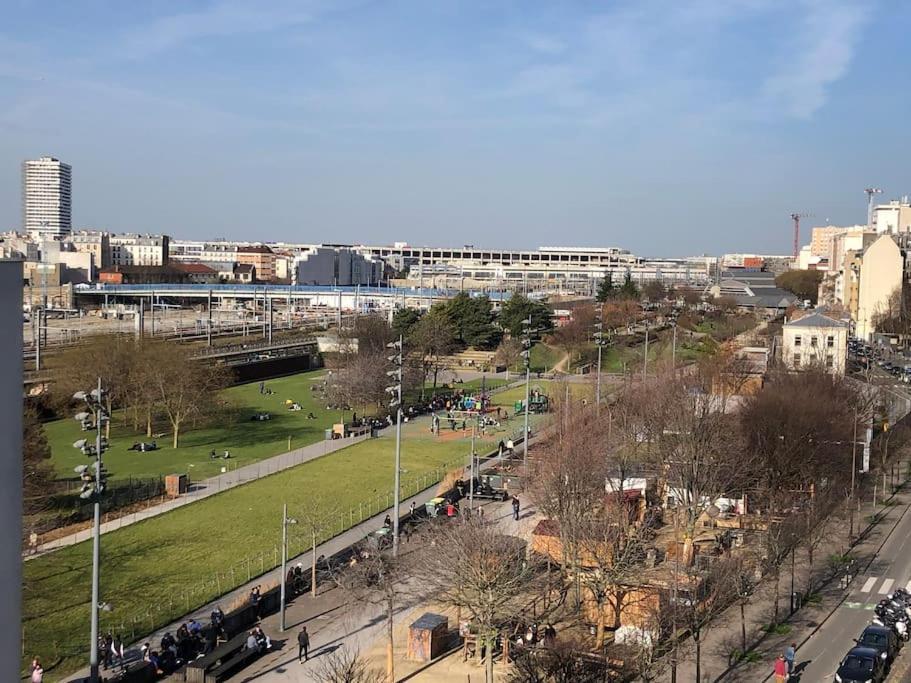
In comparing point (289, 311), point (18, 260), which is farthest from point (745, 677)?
point (289, 311)

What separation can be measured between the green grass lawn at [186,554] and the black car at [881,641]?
1246 cm

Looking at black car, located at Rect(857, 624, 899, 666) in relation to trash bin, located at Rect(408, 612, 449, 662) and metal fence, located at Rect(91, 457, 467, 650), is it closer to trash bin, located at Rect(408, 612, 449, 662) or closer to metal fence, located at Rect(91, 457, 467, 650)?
trash bin, located at Rect(408, 612, 449, 662)

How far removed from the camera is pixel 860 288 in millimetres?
72562

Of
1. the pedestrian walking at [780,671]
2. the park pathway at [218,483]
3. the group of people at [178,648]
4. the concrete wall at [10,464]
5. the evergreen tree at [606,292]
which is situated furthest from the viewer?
the evergreen tree at [606,292]

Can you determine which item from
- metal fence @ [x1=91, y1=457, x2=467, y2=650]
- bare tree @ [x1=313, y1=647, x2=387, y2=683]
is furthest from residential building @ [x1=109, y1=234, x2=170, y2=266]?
bare tree @ [x1=313, y1=647, x2=387, y2=683]

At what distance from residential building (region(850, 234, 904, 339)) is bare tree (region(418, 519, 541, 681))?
61797 mm

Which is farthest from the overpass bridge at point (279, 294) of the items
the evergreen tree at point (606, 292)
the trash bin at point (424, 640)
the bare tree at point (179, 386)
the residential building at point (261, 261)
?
the trash bin at point (424, 640)

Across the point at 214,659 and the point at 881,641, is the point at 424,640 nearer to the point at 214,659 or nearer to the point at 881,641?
the point at 214,659

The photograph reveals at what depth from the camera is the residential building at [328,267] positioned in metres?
147

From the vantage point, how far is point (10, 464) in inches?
251

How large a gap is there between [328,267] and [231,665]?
13534cm

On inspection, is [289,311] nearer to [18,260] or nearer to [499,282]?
[499,282]

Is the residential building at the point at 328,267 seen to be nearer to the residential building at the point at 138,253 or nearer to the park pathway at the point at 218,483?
the residential building at the point at 138,253

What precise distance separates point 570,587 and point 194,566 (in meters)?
8.70
